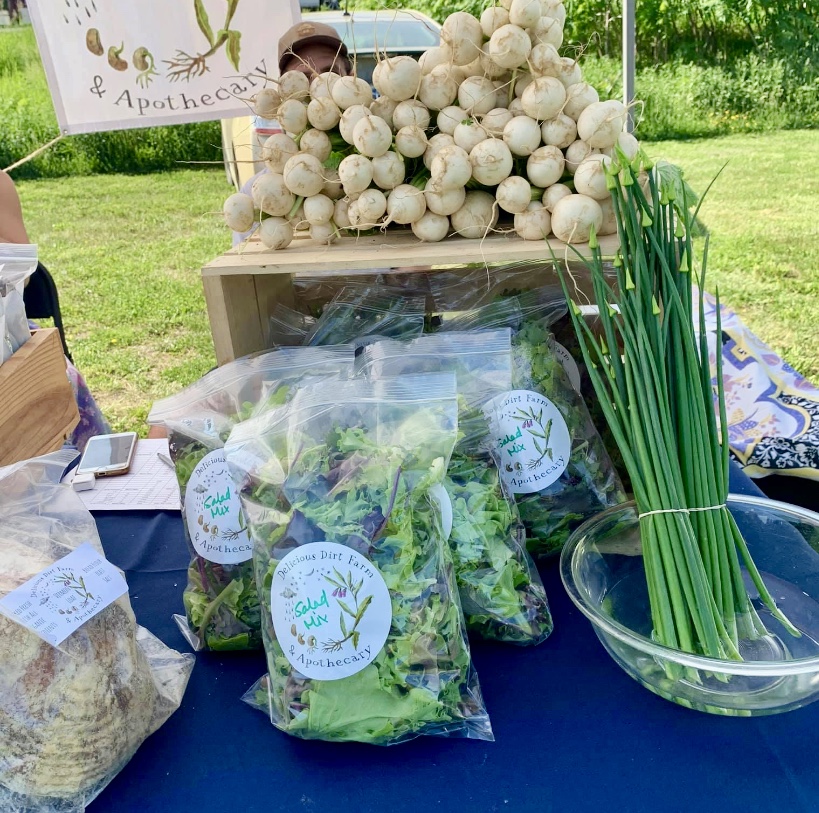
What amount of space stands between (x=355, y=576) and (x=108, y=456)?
0.83 meters

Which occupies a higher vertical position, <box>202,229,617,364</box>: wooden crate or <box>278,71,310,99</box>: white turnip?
<box>278,71,310,99</box>: white turnip

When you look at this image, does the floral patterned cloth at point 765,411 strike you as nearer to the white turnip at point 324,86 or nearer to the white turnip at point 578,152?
the white turnip at point 578,152

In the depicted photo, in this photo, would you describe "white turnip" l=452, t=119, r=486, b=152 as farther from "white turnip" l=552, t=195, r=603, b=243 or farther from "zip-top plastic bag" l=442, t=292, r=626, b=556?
"zip-top plastic bag" l=442, t=292, r=626, b=556

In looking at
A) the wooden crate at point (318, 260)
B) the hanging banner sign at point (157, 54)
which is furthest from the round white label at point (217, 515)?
the hanging banner sign at point (157, 54)

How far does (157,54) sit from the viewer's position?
5.46 ft

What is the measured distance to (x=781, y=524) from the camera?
892mm

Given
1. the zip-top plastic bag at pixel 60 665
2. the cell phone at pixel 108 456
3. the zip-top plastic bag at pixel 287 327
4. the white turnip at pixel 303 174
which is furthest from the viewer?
the cell phone at pixel 108 456

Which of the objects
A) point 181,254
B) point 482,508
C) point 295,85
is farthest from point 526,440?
point 181,254

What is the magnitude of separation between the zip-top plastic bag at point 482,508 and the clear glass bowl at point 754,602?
64 millimetres

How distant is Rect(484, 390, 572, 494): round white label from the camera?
3.02 ft

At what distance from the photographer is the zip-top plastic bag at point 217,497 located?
0.85 meters

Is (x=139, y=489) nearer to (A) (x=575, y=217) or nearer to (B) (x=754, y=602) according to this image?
(A) (x=575, y=217)

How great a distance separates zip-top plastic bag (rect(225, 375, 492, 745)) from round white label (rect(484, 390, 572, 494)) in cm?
14

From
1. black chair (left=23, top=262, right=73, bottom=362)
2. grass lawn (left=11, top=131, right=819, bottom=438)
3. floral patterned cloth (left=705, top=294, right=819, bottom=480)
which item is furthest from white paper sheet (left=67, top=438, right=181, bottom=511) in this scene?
grass lawn (left=11, top=131, right=819, bottom=438)
